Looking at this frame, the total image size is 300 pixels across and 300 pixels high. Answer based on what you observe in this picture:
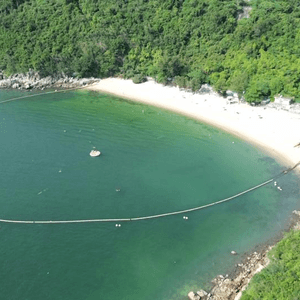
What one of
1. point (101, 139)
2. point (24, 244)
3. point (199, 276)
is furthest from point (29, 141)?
point (199, 276)

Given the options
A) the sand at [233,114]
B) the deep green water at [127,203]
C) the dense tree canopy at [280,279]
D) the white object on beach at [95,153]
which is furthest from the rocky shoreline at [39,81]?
the dense tree canopy at [280,279]

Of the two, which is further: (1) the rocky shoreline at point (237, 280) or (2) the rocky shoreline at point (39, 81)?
(2) the rocky shoreline at point (39, 81)

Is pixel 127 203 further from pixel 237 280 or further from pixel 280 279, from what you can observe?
pixel 280 279

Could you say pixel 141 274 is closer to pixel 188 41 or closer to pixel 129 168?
pixel 129 168

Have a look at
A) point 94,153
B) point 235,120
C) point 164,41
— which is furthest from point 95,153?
point 164,41

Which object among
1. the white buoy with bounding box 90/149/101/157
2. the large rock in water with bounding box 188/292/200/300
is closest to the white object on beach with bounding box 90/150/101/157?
the white buoy with bounding box 90/149/101/157

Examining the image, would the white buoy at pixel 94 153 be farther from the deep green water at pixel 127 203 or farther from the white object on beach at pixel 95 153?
the deep green water at pixel 127 203
